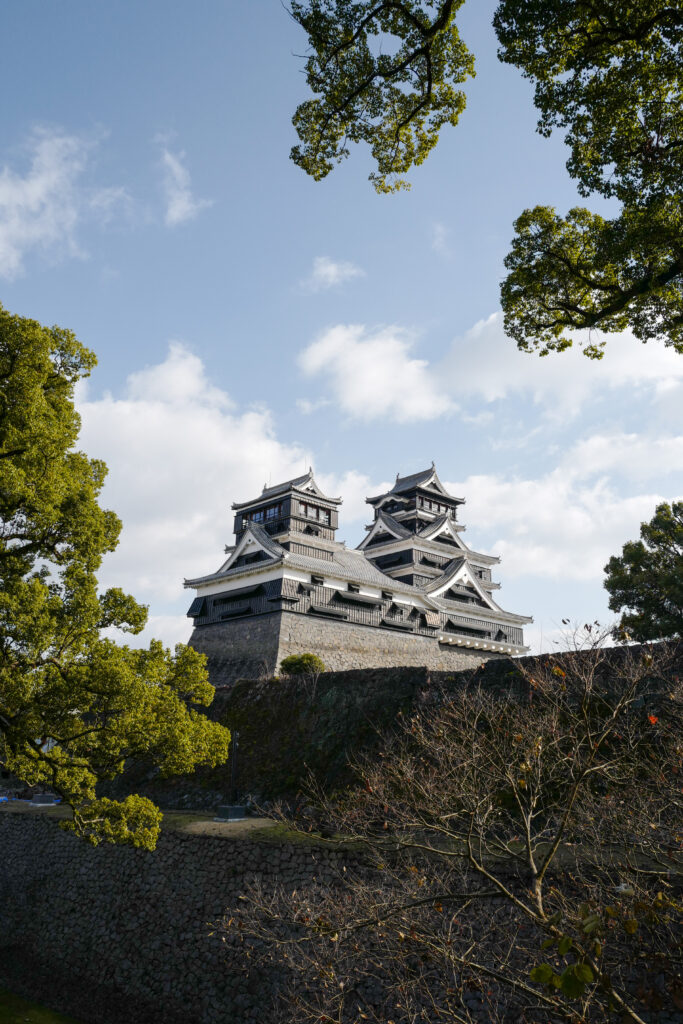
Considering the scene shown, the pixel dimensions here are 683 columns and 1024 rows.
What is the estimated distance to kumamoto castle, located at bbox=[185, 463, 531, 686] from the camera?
26734mm

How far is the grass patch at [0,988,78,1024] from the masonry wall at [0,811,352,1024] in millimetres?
322

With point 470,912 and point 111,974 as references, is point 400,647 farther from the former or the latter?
point 470,912

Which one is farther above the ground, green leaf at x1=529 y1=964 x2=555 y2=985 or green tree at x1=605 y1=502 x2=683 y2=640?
green tree at x1=605 y1=502 x2=683 y2=640

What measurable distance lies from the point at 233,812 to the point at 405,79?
14272mm

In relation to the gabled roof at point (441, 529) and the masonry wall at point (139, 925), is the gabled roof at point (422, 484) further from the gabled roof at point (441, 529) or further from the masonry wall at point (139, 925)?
the masonry wall at point (139, 925)

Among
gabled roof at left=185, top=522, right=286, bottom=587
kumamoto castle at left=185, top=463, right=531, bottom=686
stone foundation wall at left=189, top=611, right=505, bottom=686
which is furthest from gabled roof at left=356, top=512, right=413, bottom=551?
gabled roof at left=185, top=522, right=286, bottom=587

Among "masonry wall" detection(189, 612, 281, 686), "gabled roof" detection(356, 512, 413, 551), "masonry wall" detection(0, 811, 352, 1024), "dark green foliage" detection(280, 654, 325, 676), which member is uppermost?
"gabled roof" detection(356, 512, 413, 551)

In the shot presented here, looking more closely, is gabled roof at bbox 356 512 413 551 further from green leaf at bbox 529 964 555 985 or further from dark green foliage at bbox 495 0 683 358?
green leaf at bbox 529 964 555 985

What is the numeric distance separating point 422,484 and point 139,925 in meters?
31.6

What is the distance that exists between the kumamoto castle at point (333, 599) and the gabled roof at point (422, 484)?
2.98m

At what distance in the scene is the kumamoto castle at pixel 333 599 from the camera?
26.7m

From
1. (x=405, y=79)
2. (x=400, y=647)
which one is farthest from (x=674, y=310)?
(x=400, y=647)

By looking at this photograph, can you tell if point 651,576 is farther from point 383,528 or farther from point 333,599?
point 383,528

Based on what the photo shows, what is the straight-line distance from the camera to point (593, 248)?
8633 millimetres
